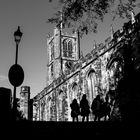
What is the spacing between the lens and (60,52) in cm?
5225

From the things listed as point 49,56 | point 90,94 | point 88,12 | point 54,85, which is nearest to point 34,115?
point 54,85

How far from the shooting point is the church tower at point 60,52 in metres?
50.8

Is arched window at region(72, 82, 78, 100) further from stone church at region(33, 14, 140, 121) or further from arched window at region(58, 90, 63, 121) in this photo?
arched window at region(58, 90, 63, 121)

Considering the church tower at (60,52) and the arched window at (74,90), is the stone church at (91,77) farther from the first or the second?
the church tower at (60,52)

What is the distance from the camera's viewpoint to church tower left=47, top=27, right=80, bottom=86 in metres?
50.8

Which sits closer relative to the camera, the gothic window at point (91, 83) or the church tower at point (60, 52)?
the gothic window at point (91, 83)

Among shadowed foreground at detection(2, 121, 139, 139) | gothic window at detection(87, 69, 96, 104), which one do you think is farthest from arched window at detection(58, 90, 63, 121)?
shadowed foreground at detection(2, 121, 139, 139)

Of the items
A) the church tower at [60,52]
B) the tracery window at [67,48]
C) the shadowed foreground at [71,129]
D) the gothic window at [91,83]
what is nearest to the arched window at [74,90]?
the gothic window at [91,83]

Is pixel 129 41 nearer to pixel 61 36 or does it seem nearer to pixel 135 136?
pixel 135 136

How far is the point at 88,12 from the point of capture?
12.5m

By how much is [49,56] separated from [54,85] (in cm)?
2524

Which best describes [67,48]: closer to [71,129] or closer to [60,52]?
[60,52]

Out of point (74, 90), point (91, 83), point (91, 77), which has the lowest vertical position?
point (74, 90)

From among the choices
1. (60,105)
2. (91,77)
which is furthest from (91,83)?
(60,105)
